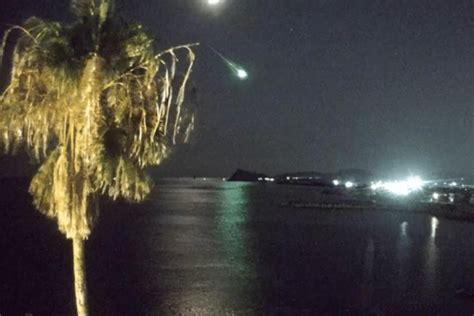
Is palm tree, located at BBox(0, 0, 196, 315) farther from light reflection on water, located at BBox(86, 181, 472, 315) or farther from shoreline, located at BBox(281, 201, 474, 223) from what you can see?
shoreline, located at BBox(281, 201, 474, 223)

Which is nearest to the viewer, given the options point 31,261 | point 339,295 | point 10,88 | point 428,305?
point 10,88

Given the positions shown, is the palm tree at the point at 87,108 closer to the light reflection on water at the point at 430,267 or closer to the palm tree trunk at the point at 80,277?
the palm tree trunk at the point at 80,277

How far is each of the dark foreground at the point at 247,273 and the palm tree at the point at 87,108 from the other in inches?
414

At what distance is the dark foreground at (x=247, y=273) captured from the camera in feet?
64.5

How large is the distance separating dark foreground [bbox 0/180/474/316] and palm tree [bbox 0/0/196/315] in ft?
34.5

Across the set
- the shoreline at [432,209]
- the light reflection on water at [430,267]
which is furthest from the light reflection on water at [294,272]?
the shoreline at [432,209]

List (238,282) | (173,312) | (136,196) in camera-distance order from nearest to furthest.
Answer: (136,196)
(173,312)
(238,282)

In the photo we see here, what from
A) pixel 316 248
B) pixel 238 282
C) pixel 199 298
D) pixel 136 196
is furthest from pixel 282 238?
pixel 136 196

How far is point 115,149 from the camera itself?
8.27 m

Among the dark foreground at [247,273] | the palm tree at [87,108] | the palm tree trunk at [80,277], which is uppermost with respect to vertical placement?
the palm tree at [87,108]

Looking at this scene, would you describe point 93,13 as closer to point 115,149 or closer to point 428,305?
point 115,149

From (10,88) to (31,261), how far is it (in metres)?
26.4

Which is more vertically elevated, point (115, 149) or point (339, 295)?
point (115, 149)

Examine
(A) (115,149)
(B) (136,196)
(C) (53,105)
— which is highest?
(C) (53,105)
